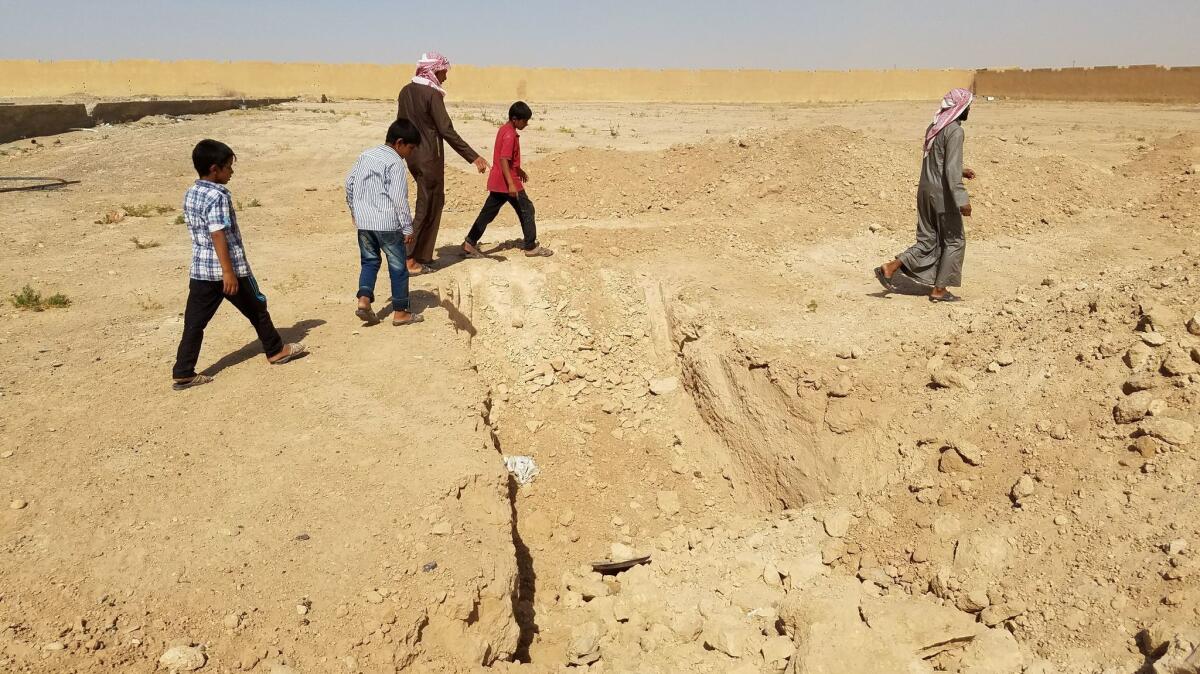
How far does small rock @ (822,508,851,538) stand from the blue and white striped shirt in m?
3.23

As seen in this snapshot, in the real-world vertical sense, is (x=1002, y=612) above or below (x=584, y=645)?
above

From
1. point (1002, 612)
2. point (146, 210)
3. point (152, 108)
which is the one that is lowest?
point (1002, 612)

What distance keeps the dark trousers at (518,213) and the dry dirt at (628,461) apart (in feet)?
0.78

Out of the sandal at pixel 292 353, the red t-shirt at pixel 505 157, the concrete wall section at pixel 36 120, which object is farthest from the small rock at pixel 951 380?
the concrete wall section at pixel 36 120

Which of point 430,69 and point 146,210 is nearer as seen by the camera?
point 430,69

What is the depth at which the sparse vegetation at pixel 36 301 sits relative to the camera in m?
5.56

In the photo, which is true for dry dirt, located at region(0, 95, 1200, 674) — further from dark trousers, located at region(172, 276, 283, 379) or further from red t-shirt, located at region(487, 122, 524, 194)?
red t-shirt, located at region(487, 122, 524, 194)

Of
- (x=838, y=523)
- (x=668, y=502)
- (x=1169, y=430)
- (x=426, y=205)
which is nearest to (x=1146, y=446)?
(x=1169, y=430)

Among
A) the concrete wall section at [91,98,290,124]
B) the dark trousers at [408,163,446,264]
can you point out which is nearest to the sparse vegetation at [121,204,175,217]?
the dark trousers at [408,163,446,264]

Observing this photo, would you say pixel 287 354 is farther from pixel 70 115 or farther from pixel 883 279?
pixel 70 115

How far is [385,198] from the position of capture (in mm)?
4824

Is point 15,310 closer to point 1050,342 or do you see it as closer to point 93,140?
point 1050,342

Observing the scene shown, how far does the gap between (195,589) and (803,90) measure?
3206 cm

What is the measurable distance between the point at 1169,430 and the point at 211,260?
4839 millimetres
